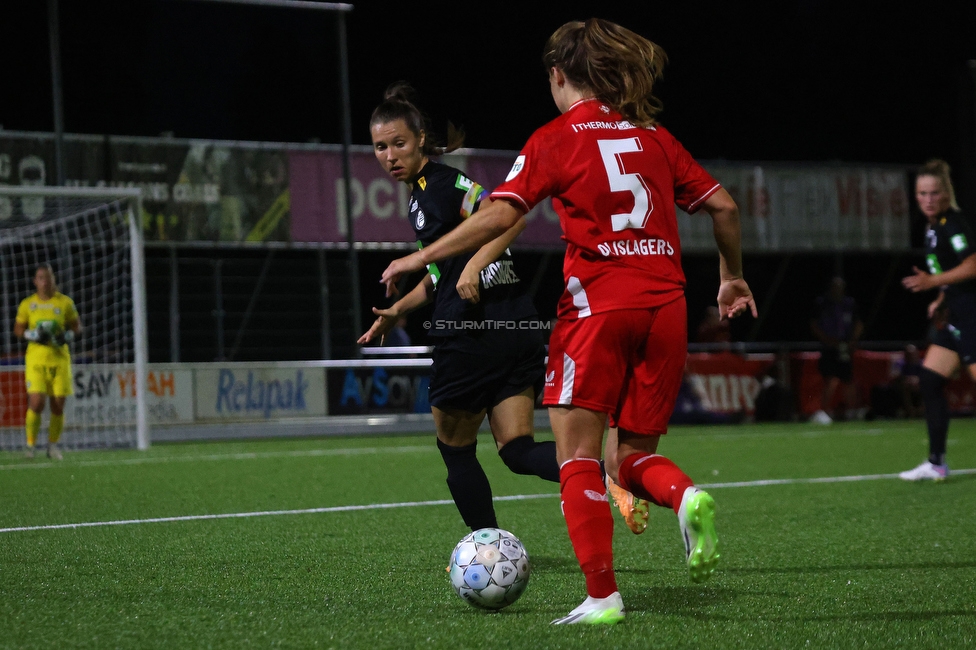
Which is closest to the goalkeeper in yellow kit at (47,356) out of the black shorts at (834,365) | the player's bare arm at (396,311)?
the player's bare arm at (396,311)

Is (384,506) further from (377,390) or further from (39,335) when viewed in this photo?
(377,390)

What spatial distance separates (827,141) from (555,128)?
2784 centimetres

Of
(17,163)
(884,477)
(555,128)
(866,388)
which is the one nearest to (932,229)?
(884,477)

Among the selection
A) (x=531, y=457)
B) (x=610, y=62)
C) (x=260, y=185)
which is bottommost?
(x=531, y=457)

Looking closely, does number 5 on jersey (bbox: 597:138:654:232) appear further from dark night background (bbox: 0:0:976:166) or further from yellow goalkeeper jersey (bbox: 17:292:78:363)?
dark night background (bbox: 0:0:976:166)

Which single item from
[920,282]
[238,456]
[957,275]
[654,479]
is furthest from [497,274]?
[238,456]

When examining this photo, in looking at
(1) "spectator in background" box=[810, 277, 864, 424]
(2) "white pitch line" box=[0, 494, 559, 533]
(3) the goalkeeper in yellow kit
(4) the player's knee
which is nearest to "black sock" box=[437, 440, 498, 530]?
(2) "white pitch line" box=[0, 494, 559, 533]

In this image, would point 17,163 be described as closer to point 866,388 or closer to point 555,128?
point 866,388

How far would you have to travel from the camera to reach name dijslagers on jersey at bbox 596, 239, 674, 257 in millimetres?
3559

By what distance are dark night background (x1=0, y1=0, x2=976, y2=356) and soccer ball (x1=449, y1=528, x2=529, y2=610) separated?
676 inches

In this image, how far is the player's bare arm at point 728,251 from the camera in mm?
3779

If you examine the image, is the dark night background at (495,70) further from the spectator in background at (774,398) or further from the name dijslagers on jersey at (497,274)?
the name dijslagers on jersey at (497,274)

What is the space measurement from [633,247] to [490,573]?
1155 millimetres

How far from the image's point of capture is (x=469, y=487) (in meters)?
4.60
